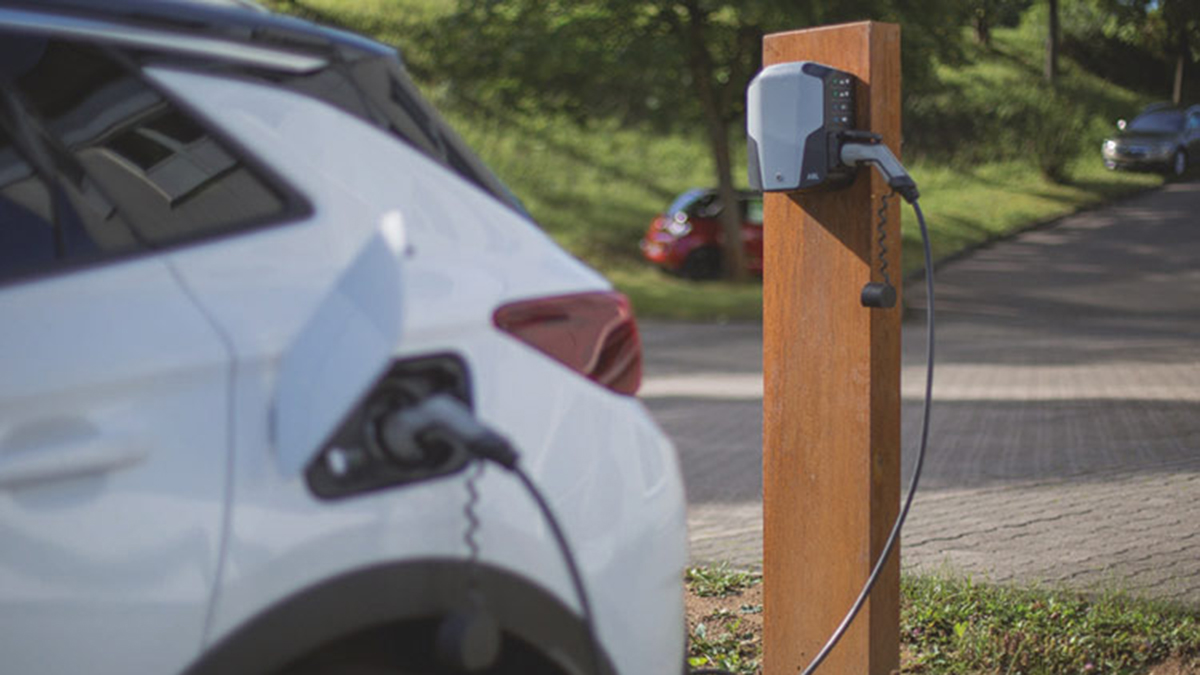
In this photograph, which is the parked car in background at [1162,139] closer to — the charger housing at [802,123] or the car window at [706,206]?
the charger housing at [802,123]

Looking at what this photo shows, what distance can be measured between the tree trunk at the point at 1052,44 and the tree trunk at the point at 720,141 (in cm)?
1126

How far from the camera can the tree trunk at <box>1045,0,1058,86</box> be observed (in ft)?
26.1

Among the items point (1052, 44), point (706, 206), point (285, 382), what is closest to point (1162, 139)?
point (1052, 44)

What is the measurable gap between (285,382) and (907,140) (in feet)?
55.5

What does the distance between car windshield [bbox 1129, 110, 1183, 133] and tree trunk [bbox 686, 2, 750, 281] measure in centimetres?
1298

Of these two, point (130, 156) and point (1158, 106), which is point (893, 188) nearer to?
point (130, 156)

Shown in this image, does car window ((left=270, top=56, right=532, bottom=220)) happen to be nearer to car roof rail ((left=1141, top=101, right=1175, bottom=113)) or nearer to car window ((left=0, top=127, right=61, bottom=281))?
car window ((left=0, top=127, right=61, bottom=281))

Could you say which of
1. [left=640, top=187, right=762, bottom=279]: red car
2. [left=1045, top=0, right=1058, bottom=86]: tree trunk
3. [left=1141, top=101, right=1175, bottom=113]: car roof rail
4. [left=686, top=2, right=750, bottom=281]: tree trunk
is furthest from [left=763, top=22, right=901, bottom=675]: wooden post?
[left=640, top=187, right=762, bottom=279]: red car

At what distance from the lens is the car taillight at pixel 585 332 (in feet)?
6.43

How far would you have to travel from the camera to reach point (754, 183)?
11.5 feet

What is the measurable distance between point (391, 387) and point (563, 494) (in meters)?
0.33

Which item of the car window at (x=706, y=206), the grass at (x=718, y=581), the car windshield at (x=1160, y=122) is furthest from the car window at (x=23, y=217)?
the car window at (x=706, y=206)

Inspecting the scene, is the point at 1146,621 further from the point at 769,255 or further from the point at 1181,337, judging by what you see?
the point at 1181,337

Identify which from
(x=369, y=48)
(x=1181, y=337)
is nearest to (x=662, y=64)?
(x=1181, y=337)
